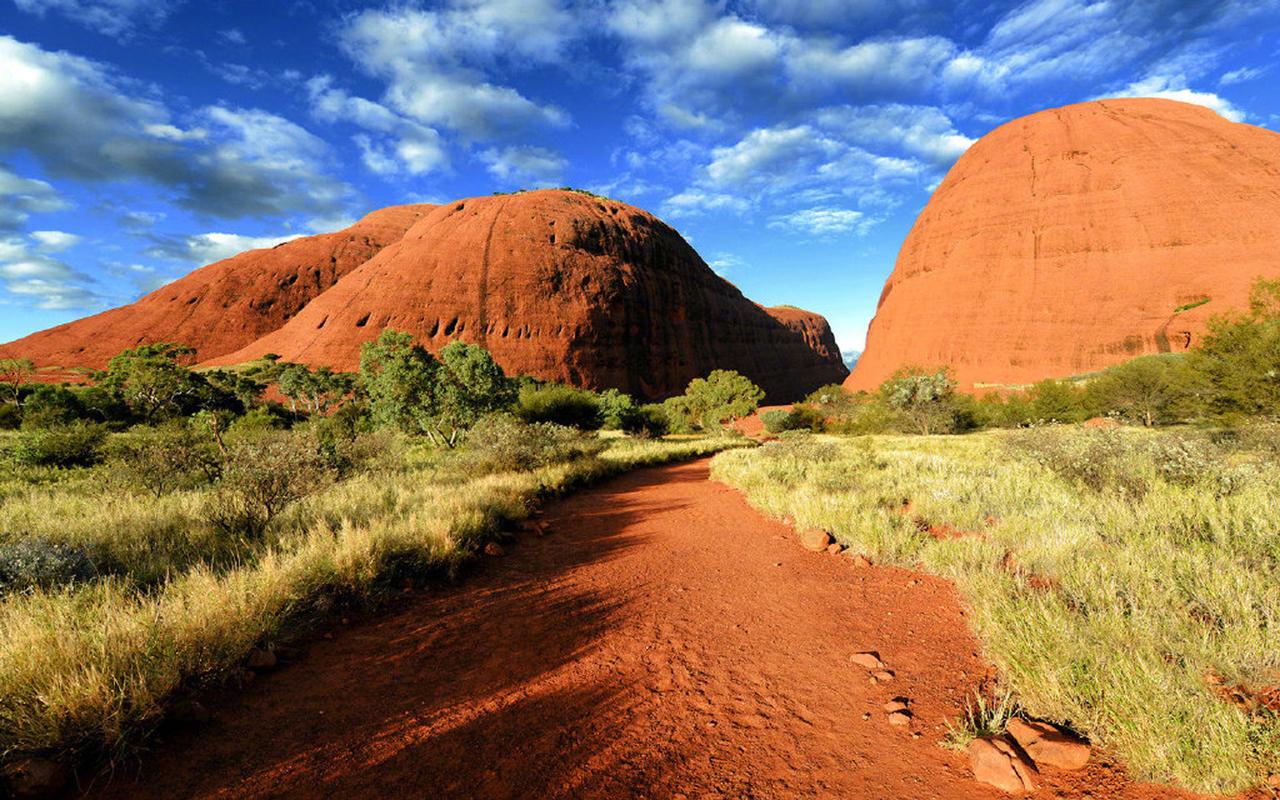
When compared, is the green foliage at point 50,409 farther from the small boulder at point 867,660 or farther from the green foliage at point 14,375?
the small boulder at point 867,660

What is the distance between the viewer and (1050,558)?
183 inches

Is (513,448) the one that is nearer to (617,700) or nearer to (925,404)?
(617,700)

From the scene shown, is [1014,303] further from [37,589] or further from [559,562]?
[37,589]

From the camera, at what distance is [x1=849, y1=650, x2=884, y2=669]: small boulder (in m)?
3.60

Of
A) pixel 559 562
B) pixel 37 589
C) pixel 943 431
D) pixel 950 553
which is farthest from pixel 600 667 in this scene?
pixel 943 431

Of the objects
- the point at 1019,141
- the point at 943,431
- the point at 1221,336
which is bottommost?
the point at 943,431

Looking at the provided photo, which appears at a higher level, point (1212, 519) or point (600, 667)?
point (1212, 519)

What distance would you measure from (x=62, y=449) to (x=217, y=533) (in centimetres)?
1125

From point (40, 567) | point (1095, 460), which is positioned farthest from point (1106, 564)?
point (40, 567)

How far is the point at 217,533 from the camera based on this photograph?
20.5 feet

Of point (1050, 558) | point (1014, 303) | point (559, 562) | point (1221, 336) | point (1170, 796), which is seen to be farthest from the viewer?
point (1014, 303)

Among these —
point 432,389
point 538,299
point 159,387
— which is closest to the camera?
point 432,389

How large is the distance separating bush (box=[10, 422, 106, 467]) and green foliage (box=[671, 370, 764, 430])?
2554cm

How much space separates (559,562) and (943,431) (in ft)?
87.2
